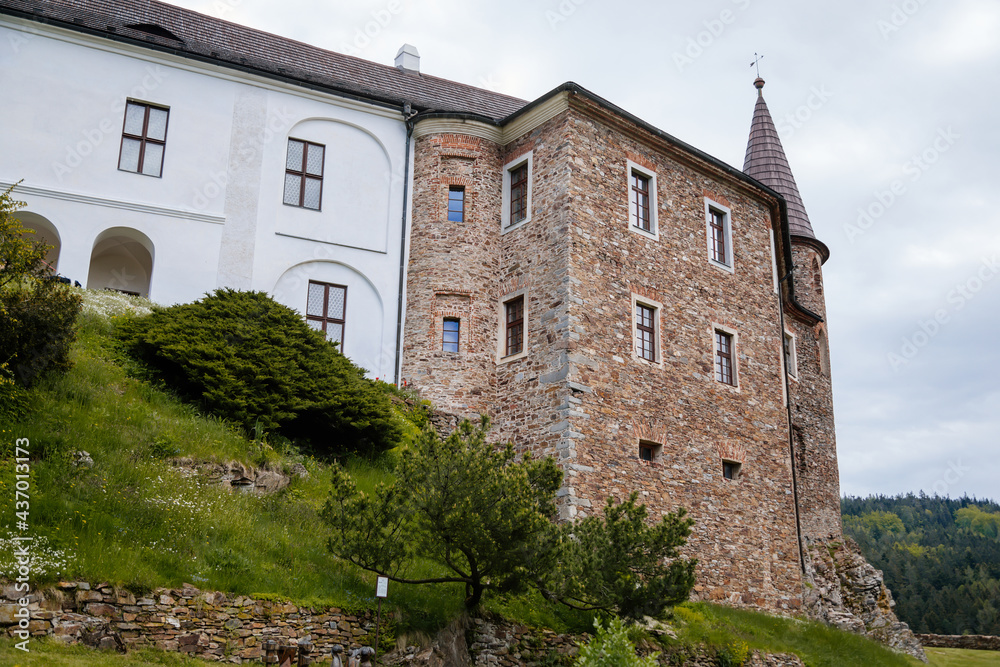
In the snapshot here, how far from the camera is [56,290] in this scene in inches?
511

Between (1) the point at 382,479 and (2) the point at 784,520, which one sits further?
(2) the point at 784,520

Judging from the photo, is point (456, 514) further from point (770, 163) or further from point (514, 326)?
point (770, 163)

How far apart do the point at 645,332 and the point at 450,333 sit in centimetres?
446

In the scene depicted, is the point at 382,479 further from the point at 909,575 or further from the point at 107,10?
the point at 909,575

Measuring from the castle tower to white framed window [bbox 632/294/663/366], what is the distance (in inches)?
326

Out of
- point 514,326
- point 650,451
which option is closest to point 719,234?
point 514,326

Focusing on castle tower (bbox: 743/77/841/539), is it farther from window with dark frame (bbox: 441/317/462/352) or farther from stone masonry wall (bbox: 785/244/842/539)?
window with dark frame (bbox: 441/317/462/352)

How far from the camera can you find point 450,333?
19641mm

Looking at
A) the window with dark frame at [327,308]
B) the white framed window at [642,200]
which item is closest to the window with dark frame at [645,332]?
the white framed window at [642,200]

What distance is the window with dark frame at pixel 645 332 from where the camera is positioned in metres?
18.7

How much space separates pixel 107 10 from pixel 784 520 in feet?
69.1

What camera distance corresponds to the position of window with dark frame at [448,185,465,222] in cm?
2045

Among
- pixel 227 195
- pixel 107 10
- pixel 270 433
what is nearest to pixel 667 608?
pixel 270 433

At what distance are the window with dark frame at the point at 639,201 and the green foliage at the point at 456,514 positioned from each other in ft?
30.9
